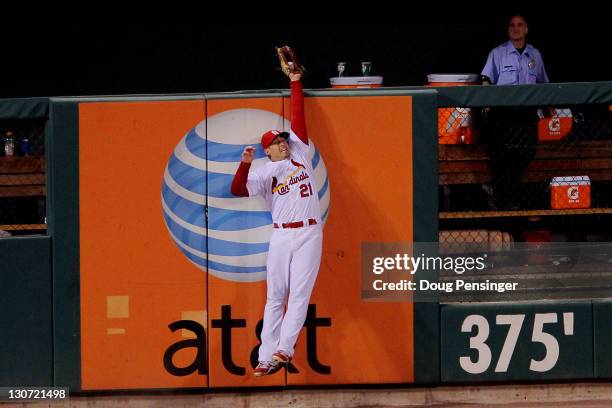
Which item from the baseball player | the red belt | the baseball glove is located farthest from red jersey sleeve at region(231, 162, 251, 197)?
the baseball glove

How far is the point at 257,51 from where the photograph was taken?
11.8 m

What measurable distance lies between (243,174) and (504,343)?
85.5 inches

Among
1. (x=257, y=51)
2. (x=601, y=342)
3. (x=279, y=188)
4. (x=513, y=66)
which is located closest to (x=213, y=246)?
(x=279, y=188)

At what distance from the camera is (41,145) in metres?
10.2

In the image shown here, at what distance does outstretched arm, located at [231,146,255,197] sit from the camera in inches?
296

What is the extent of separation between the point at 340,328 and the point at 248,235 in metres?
0.91

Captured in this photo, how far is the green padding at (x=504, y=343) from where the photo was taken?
7.80 meters

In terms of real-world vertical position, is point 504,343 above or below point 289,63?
below

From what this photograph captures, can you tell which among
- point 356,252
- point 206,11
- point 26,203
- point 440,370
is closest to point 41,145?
point 26,203

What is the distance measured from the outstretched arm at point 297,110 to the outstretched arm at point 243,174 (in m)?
0.33

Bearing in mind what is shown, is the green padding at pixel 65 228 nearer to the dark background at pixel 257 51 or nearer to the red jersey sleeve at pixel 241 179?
the red jersey sleeve at pixel 241 179

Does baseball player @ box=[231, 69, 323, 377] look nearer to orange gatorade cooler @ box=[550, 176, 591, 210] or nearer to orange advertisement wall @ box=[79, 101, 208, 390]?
orange advertisement wall @ box=[79, 101, 208, 390]

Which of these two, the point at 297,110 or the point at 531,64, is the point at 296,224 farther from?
the point at 531,64

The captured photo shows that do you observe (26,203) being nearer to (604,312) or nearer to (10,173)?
(10,173)
